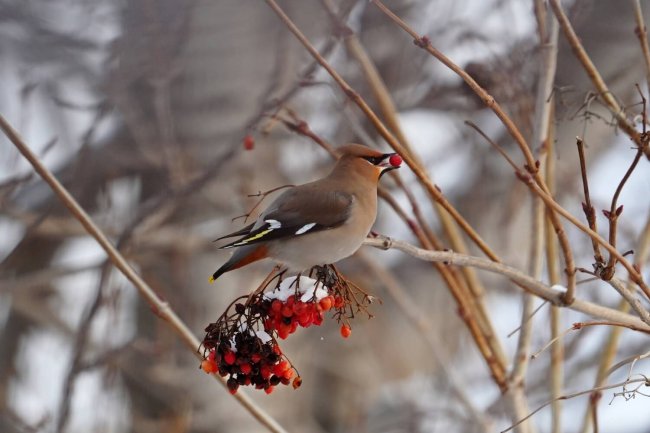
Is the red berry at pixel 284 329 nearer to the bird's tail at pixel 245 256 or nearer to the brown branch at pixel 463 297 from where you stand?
the bird's tail at pixel 245 256

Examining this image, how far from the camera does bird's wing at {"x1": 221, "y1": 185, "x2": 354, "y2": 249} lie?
227 centimetres

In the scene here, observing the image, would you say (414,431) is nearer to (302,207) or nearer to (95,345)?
(95,345)

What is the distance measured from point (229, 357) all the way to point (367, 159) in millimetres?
827

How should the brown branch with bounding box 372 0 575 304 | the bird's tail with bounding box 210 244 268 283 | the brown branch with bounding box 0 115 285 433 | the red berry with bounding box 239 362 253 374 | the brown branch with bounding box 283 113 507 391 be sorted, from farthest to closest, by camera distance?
the brown branch with bounding box 283 113 507 391, the bird's tail with bounding box 210 244 268 283, the brown branch with bounding box 0 115 285 433, the red berry with bounding box 239 362 253 374, the brown branch with bounding box 372 0 575 304

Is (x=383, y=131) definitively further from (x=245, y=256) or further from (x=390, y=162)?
(x=245, y=256)

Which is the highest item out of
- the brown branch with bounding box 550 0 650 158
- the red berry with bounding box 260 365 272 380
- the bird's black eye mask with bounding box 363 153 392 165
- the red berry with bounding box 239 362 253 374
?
the bird's black eye mask with bounding box 363 153 392 165

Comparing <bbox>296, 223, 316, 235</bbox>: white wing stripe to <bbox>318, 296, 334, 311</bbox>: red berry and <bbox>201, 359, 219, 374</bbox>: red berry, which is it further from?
<bbox>201, 359, 219, 374</bbox>: red berry

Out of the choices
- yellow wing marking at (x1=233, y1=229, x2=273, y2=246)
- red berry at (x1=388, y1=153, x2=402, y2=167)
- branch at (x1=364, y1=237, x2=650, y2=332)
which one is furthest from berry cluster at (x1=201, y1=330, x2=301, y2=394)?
red berry at (x1=388, y1=153, x2=402, y2=167)

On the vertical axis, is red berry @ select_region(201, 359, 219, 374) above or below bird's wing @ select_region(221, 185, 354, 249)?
below

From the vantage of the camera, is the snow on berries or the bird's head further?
the bird's head

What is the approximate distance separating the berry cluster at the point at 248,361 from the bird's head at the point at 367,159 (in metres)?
0.69

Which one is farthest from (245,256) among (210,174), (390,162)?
(210,174)

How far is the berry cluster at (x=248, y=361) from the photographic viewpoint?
1.93 metres

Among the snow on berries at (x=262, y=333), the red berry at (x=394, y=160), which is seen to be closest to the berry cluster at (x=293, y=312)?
the snow on berries at (x=262, y=333)
